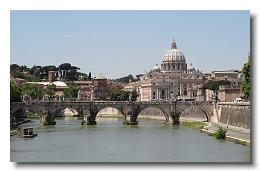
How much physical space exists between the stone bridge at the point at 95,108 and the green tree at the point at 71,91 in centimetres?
965

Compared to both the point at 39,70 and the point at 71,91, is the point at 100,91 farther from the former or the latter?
the point at 39,70

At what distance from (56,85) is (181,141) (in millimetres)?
19497

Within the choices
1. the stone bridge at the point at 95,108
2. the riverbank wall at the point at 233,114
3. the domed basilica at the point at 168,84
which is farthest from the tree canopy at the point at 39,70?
the domed basilica at the point at 168,84

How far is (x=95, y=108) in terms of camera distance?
2583 cm

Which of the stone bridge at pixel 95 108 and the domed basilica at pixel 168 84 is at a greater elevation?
the domed basilica at pixel 168 84

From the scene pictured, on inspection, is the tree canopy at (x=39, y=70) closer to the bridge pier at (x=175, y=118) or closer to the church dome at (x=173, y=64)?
the bridge pier at (x=175, y=118)

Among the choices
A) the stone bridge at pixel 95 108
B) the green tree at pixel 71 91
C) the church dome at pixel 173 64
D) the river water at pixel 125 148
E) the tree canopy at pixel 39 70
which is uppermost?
the church dome at pixel 173 64

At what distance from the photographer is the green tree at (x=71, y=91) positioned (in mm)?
36031

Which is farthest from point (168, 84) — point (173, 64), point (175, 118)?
point (175, 118)

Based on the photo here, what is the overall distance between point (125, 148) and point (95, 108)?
11745mm

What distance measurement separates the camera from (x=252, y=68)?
930 centimetres

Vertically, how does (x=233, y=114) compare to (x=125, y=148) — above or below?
above
